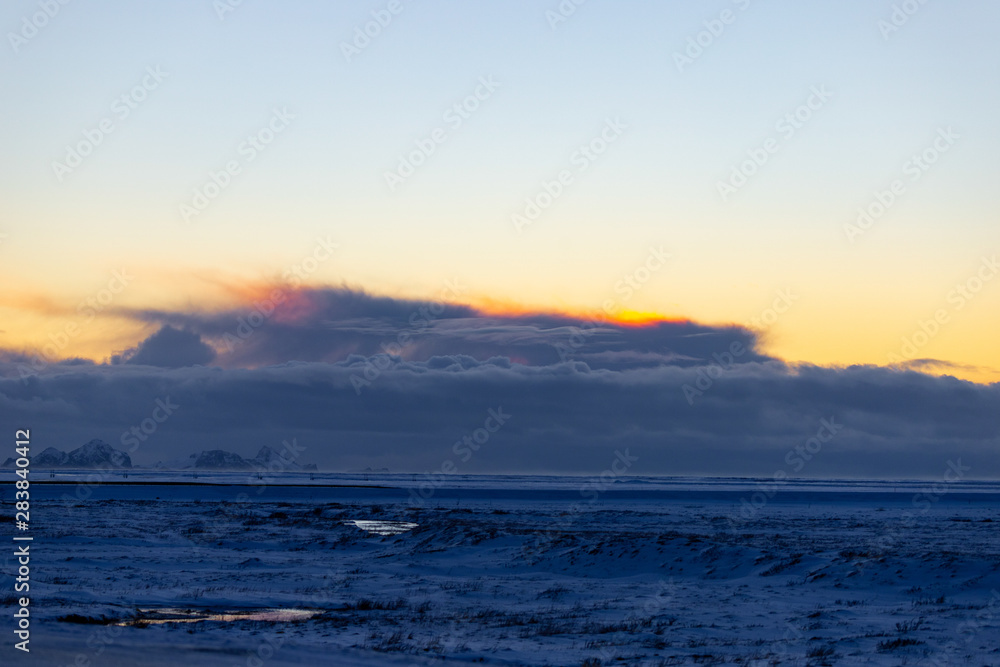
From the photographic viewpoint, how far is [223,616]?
1004 inches

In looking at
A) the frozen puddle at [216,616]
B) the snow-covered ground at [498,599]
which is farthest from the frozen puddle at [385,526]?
the frozen puddle at [216,616]

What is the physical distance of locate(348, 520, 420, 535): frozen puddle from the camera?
194 feet

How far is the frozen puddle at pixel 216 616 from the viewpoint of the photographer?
79.9 feet

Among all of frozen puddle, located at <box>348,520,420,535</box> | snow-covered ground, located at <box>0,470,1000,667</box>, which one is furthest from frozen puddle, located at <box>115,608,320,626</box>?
frozen puddle, located at <box>348,520,420,535</box>

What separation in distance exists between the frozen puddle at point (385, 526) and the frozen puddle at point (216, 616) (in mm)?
29452

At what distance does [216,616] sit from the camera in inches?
1001

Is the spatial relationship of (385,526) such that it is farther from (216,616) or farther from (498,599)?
(216,616)

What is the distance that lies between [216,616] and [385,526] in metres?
40.4

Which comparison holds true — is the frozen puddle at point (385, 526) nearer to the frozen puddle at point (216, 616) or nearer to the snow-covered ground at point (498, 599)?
the snow-covered ground at point (498, 599)

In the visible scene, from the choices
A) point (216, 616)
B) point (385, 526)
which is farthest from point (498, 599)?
point (385, 526)

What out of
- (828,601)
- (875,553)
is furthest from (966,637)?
(875,553)

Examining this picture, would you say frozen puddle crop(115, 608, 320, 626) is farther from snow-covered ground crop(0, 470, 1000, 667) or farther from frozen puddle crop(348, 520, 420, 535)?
frozen puddle crop(348, 520, 420, 535)

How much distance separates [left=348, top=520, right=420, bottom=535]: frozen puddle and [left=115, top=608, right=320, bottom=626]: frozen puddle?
29.5 meters

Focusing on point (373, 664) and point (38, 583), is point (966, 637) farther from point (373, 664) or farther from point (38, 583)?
point (38, 583)
